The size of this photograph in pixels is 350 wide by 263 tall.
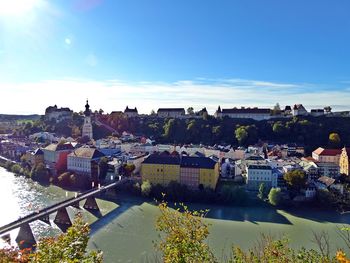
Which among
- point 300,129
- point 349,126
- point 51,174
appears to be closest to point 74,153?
point 51,174

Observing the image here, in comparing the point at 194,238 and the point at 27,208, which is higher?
the point at 194,238

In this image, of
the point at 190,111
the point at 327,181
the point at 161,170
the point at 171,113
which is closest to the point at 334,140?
the point at 327,181

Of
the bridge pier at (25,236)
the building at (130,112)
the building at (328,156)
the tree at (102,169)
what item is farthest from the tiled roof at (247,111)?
the bridge pier at (25,236)

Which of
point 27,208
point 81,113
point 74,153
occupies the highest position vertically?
point 81,113

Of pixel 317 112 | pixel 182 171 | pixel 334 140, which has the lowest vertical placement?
pixel 182 171

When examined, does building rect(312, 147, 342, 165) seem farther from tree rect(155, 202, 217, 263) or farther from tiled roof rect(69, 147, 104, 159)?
tree rect(155, 202, 217, 263)

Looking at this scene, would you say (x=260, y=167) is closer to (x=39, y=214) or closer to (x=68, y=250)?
(x=39, y=214)

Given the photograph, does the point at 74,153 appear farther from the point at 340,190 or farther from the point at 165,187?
the point at 340,190

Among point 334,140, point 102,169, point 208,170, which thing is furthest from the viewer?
point 334,140
